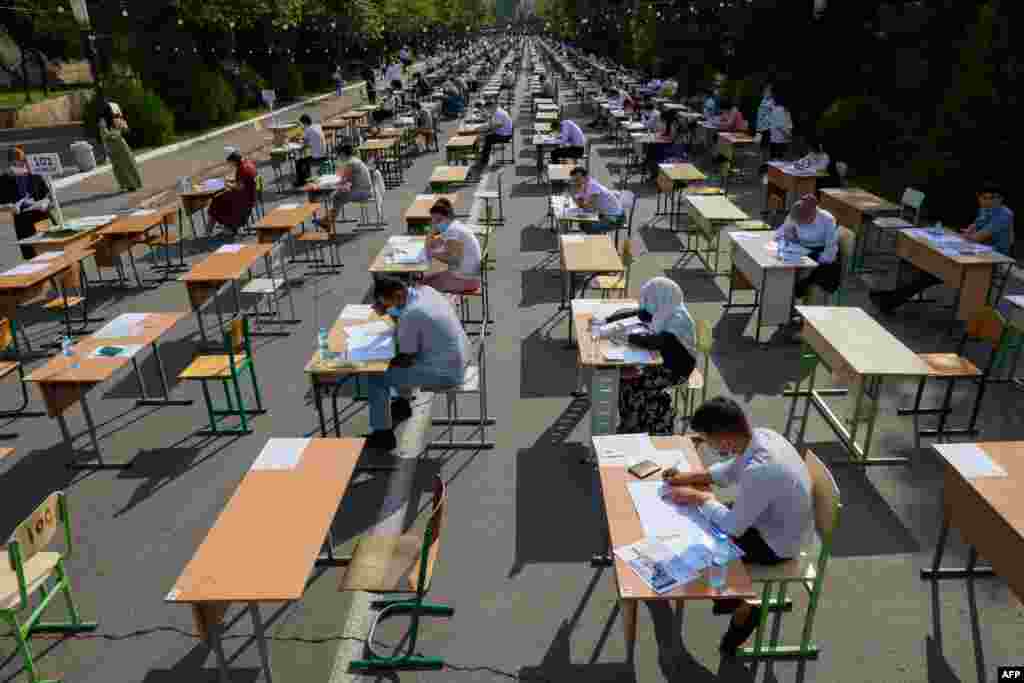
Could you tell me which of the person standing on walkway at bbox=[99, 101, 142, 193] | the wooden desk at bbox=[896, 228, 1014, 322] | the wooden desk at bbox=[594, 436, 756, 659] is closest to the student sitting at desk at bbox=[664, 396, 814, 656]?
the wooden desk at bbox=[594, 436, 756, 659]

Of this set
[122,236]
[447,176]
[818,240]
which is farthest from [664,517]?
[447,176]

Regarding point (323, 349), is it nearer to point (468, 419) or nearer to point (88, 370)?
point (468, 419)

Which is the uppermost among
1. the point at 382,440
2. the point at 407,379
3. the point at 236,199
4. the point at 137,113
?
the point at 137,113

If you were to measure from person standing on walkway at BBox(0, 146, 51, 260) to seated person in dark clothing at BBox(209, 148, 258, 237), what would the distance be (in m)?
2.57

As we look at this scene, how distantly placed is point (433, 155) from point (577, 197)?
12.2 m

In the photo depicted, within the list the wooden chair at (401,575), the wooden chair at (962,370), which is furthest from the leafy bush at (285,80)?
the wooden chair at (401,575)

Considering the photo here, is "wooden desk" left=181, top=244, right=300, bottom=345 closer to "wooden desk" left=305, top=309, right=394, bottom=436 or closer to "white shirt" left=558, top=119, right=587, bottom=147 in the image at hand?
"wooden desk" left=305, top=309, right=394, bottom=436

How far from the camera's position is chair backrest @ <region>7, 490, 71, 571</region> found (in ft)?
12.6

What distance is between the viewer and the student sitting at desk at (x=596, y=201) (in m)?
10.4

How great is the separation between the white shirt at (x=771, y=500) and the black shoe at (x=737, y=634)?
18.7 inches

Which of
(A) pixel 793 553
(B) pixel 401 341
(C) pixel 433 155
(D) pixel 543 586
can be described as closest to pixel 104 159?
(C) pixel 433 155

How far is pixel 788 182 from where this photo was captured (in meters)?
12.9

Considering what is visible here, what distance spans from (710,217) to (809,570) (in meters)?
6.85

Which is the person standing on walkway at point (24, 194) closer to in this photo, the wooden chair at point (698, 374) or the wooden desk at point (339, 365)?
the wooden desk at point (339, 365)
